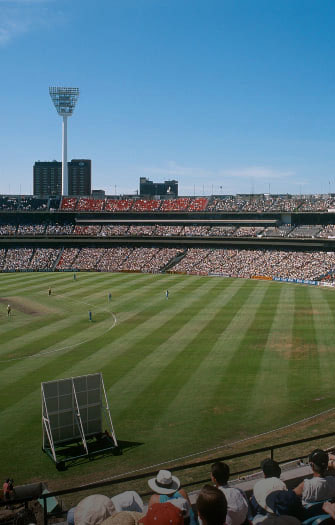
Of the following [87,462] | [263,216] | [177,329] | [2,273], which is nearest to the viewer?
[87,462]

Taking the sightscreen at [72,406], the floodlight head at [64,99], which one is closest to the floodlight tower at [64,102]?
the floodlight head at [64,99]

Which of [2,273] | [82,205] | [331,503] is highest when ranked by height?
[82,205]

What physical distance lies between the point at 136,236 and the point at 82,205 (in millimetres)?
18792

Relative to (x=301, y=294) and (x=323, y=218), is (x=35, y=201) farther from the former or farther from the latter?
(x=301, y=294)

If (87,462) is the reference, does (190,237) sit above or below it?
above

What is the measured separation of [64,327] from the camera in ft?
132

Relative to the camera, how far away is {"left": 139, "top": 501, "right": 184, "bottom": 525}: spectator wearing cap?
5.34 meters

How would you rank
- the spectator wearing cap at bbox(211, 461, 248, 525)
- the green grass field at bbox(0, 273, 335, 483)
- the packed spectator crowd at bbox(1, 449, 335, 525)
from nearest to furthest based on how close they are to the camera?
the packed spectator crowd at bbox(1, 449, 335, 525)
the spectator wearing cap at bbox(211, 461, 248, 525)
the green grass field at bbox(0, 273, 335, 483)

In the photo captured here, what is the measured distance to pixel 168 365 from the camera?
2891 centimetres

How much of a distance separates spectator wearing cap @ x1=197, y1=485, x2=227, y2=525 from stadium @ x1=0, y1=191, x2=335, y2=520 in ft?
41.7

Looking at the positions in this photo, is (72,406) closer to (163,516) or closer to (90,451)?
(90,451)

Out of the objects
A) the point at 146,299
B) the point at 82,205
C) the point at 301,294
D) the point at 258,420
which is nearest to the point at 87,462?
the point at 258,420

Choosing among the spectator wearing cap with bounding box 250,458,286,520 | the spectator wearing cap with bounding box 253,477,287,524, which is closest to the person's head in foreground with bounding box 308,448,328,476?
the spectator wearing cap with bounding box 250,458,286,520

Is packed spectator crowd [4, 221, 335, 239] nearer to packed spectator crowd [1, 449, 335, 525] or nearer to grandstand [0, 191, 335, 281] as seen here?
grandstand [0, 191, 335, 281]
